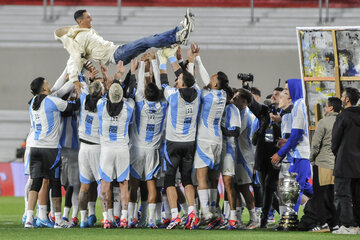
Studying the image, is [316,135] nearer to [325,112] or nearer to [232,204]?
[325,112]

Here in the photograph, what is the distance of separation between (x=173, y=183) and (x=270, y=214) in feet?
7.48

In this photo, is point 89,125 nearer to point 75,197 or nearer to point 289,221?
point 75,197

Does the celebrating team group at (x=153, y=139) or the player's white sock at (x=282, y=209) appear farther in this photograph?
the player's white sock at (x=282, y=209)

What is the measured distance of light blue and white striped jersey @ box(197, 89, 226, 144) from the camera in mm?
10531

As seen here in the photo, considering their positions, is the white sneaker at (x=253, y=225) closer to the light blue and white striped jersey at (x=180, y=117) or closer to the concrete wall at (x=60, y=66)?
the light blue and white striped jersey at (x=180, y=117)

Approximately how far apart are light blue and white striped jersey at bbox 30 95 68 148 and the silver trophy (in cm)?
316

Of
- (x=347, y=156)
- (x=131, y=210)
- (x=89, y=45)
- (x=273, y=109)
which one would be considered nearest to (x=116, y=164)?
(x=131, y=210)

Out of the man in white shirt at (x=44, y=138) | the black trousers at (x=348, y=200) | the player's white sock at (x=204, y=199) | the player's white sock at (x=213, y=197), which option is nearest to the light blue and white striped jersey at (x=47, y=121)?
the man in white shirt at (x=44, y=138)

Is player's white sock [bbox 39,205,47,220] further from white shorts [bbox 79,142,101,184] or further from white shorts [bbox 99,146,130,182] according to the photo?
white shorts [bbox 99,146,130,182]

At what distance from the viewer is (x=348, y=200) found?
9367mm

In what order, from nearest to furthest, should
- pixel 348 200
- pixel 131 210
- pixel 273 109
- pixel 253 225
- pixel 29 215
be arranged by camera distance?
1. pixel 348 200
2. pixel 29 215
3. pixel 253 225
4. pixel 131 210
5. pixel 273 109

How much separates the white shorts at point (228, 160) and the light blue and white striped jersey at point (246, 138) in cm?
24

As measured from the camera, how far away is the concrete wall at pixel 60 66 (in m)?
21.6

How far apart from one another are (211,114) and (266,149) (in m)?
1.12
